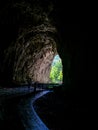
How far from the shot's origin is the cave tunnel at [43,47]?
439 inches

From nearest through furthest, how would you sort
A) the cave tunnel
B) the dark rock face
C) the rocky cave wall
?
1. the cave tunnel
2. the rocky cave wall
3. the dark rock face

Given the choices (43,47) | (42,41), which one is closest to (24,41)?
(42,41)

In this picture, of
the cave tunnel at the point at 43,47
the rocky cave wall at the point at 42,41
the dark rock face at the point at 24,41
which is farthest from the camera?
the dark rock face at the point at 24,41

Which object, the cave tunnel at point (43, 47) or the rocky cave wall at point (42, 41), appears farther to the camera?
the rocky cave wall at point (42, 41)

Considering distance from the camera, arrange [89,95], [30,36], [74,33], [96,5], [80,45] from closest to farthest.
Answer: [96,5]
[89,95]
[80,45]
[74,33]
[30,36]

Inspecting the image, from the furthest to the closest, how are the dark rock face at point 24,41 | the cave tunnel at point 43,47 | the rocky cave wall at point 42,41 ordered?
the dark rock face at point 24,41 → the rocky cave wall at point 42,41 → the cave tunnel at point 43,47

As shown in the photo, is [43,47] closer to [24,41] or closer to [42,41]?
[42,41]

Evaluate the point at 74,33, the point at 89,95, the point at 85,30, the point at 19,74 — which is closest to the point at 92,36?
the point at 85,30

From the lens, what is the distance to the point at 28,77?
34375 millimetres

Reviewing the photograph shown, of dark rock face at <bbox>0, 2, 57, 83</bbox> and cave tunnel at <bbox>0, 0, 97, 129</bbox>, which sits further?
dark rock face at <bbox>0, 2, 57, 83</bbox>

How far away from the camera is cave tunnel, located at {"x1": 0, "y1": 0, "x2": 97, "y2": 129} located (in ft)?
36.6

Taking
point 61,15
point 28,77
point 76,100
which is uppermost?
point 61,15

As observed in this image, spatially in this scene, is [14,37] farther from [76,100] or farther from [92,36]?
[92,36]

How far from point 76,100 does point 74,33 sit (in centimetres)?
359
